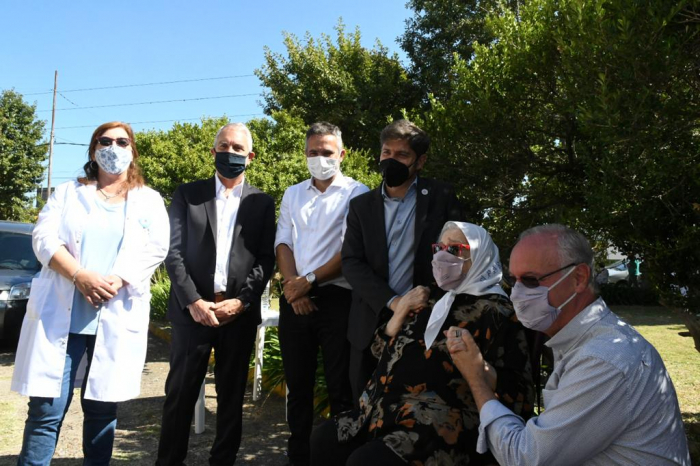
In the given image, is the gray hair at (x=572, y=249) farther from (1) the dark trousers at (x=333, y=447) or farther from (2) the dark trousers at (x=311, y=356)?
(2) the dark trousers at (x=311, y=356)

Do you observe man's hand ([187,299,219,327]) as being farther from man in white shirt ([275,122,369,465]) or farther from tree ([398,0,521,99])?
tree ([398,0,521,99])

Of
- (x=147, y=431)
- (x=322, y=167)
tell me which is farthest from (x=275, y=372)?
(x=322, y=167)

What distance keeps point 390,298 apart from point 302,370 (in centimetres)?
102

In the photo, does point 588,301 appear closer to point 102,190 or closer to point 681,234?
point 681,234

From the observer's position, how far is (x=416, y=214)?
3.83m

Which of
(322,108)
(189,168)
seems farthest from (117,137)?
(189,168)

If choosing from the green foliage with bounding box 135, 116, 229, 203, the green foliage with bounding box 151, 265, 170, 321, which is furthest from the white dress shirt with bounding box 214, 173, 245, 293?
the green foliage with bounding box 135, 116, 229, 203

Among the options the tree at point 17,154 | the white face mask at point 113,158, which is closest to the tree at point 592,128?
the white face mask at point 113,158

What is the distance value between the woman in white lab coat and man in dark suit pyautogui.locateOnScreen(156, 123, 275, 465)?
295 mm

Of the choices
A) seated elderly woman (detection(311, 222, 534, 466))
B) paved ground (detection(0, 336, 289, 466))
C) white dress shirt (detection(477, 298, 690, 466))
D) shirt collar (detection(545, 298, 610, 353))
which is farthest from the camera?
paved ground (detection(0, 336, 289, 466))

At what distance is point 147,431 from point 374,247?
9.61 ft

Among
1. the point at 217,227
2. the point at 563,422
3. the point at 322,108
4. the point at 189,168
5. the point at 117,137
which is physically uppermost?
the point at 322,108

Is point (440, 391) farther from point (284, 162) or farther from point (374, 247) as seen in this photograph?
point (284, 162)

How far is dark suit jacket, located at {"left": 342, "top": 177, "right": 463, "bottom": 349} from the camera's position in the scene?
366 centimetres
